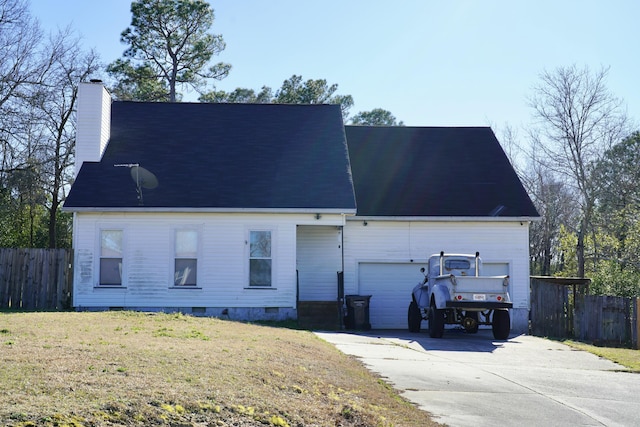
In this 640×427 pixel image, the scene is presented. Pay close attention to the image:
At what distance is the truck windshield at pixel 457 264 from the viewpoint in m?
21.8

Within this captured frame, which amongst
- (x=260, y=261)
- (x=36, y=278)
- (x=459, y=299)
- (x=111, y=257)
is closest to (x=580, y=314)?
(x=459, y=299)

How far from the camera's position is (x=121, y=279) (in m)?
23.4

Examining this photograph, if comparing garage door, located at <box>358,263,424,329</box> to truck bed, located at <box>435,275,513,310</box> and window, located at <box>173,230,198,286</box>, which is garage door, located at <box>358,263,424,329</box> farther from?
truck bed, located at <box>435,275,513,310</box>

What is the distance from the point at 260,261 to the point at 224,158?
165 inches

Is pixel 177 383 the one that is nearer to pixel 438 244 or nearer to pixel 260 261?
pixel 260 261

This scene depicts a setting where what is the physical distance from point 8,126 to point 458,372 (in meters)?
29.0

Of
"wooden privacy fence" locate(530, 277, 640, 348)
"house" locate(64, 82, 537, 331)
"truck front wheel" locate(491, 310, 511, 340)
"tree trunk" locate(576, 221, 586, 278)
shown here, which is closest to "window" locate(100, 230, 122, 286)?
"house" locate(64, 82, 537, 331)

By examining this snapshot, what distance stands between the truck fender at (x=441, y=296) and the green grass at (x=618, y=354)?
3.71 m

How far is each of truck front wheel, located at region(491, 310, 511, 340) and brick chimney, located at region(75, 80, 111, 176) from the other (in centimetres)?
1347

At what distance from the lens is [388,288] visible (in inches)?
1005

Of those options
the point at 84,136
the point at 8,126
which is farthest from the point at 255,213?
the point at 8,126

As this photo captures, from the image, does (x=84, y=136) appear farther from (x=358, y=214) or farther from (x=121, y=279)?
(x=358, y=214)

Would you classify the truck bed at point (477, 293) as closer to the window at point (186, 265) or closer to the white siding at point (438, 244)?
the white siding at point (438, 244)

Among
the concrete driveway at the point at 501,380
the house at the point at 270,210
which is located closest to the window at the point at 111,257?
the house at the point at 270,210
